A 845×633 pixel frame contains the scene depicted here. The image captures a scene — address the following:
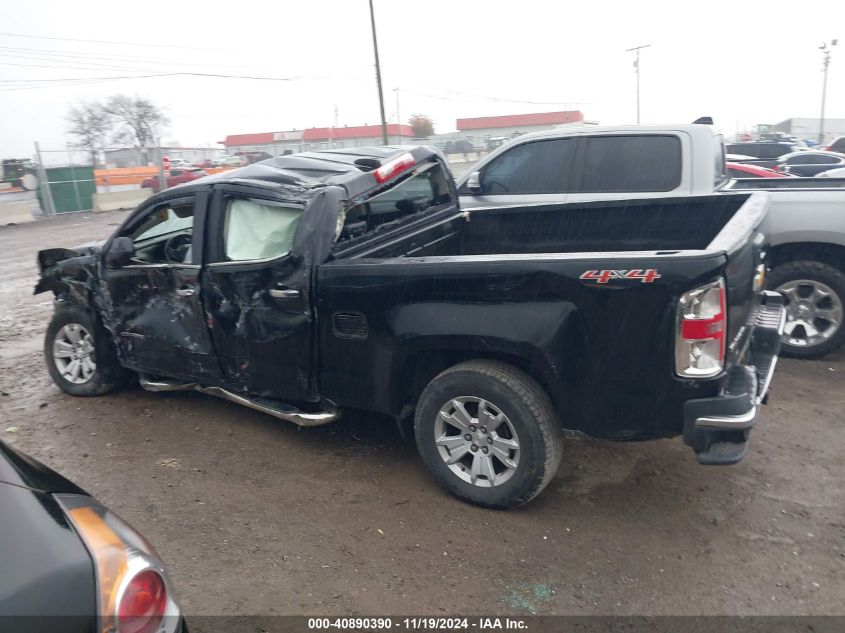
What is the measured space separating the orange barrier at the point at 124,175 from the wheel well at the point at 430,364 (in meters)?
24.5

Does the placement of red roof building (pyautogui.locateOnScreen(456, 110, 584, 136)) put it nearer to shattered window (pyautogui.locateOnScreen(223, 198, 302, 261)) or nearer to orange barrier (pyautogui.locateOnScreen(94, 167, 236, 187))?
orange barrier (pyautogui.locateOnScreen(94, 167, 236, 187))

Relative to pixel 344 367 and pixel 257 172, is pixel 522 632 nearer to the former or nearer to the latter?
pixel 344 367

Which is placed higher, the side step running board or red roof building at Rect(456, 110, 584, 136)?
red roof building at Rect(456, 110, 584, 136)

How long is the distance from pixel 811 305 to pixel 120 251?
210 inches

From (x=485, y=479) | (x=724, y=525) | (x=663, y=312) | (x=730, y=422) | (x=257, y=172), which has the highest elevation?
(x=257, y=172)

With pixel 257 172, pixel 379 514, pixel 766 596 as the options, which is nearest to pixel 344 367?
pixel 379 514

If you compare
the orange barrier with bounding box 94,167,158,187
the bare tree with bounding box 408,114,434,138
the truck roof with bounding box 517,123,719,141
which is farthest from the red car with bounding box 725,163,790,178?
the bare tree with bounding box 408,114,434,138

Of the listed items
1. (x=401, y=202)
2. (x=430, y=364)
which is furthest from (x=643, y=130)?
(x=430, y=364)

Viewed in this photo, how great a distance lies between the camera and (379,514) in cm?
372

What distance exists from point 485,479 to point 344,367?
1007 millimetres

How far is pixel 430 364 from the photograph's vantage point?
3.82 metres

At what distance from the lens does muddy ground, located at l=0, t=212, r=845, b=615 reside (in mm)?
3031

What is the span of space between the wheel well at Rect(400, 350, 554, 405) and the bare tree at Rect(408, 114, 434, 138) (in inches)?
2110

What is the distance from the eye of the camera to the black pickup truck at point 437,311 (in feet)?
10.1
